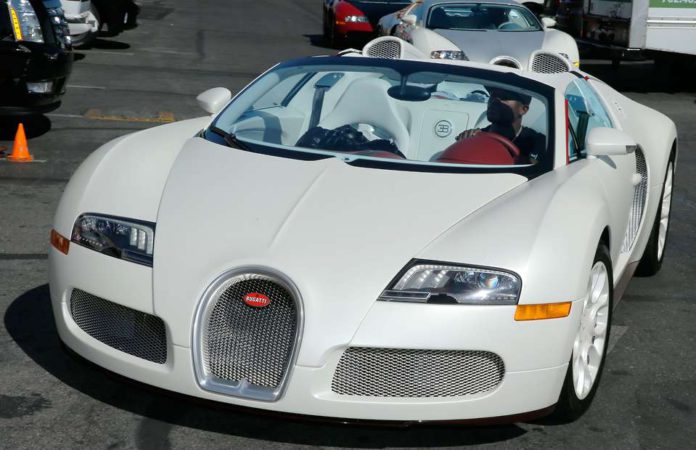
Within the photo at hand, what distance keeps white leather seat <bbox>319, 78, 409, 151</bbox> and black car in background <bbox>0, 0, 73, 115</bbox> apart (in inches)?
187

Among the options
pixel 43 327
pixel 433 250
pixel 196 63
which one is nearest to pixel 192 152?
pixel 43 327

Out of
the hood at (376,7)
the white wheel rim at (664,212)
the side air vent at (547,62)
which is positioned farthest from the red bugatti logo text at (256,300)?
the hood at (376,7)

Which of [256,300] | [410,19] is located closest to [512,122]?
[256,300]

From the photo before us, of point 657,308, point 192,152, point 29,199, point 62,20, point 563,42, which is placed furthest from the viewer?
point 563,42

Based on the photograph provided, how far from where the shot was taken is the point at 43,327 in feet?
18.2

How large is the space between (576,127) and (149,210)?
2.28 metres

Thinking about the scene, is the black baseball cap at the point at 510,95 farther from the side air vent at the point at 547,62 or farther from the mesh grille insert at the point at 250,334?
the side air vent at the point at 547,62

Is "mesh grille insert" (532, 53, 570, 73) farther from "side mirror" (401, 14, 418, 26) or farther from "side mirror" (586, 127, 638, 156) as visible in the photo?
"side mirror" (401, 14, 418, 26)

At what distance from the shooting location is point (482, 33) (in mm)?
14758

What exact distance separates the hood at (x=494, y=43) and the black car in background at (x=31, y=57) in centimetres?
516

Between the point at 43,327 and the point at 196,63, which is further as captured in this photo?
the point at 196,63

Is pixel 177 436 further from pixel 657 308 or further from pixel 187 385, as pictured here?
pixel 657 308

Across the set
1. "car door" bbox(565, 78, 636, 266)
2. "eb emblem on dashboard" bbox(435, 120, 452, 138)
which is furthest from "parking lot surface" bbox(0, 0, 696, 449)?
"eb emblem on dashboard" bbox(435, 120, 452, 138)

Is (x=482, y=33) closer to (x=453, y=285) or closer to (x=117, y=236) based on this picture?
(x=117, y=236)
